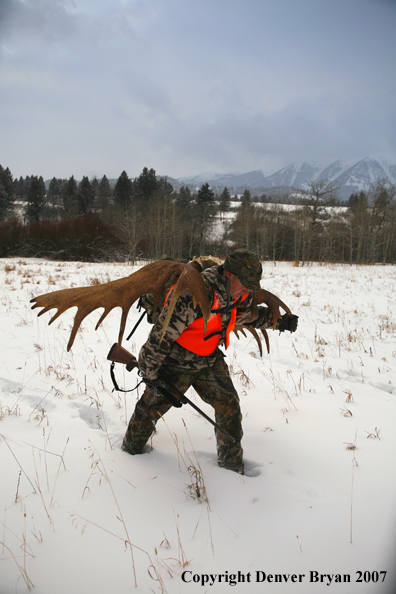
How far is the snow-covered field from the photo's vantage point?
1.62 m

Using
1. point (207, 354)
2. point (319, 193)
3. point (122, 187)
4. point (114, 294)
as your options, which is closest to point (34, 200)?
point (122, 187)

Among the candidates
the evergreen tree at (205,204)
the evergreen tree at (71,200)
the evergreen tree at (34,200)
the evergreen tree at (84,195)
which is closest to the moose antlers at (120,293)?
the evergreen tree at (205,204)

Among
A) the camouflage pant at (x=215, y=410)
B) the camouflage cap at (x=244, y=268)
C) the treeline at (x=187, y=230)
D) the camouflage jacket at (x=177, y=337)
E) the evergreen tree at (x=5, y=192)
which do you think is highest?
the evergreen tree at (x=5, y=192)

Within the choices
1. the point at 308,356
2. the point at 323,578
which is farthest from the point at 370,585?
the point at 308,356

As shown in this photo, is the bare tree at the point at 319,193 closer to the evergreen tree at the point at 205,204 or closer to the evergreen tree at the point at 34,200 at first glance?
the evergreen tree at the point at 205,204

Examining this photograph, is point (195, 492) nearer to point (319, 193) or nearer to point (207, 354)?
point (207, 354)

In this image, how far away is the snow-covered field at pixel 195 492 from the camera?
162 cm

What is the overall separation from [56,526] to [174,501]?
2.56 feet

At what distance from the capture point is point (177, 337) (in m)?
2.19

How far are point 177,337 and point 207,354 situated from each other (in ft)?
1.18

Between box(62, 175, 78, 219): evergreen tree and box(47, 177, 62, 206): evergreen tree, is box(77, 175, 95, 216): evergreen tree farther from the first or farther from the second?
box(47, 177, 62, 206): evergreen tree

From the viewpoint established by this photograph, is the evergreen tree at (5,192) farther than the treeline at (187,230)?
Yes

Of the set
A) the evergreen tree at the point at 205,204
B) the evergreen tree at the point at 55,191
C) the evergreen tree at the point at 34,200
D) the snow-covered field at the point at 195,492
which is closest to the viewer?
the snow-covered field at the point at 195,492

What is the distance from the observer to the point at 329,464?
8.22 ft
